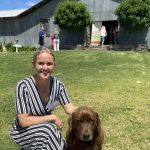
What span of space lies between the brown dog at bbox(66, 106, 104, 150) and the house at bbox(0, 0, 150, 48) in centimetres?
2805

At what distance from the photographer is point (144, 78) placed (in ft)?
49.7

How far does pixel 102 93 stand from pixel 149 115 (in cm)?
279

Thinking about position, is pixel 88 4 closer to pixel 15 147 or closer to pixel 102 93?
pixel 102 93

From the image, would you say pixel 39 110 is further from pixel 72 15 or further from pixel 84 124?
pixel 72 15

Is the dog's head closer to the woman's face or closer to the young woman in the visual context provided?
the young woman

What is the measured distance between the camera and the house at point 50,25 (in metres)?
33.9

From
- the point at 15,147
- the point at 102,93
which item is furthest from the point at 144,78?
the point at 15,147

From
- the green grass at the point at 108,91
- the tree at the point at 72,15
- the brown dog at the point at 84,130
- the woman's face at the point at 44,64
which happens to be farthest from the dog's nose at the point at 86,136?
Answer: the tree at the point at 72,15

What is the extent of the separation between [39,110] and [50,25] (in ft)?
109

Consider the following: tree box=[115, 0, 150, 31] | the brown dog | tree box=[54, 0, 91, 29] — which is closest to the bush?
tree box=[54, 0, 91, 29]

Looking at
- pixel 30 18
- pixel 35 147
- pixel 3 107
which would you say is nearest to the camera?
pixel 35 147

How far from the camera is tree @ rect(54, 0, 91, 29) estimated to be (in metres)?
33.0

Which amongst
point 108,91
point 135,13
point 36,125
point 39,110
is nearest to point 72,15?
point 135,13

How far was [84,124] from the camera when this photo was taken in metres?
5.21
